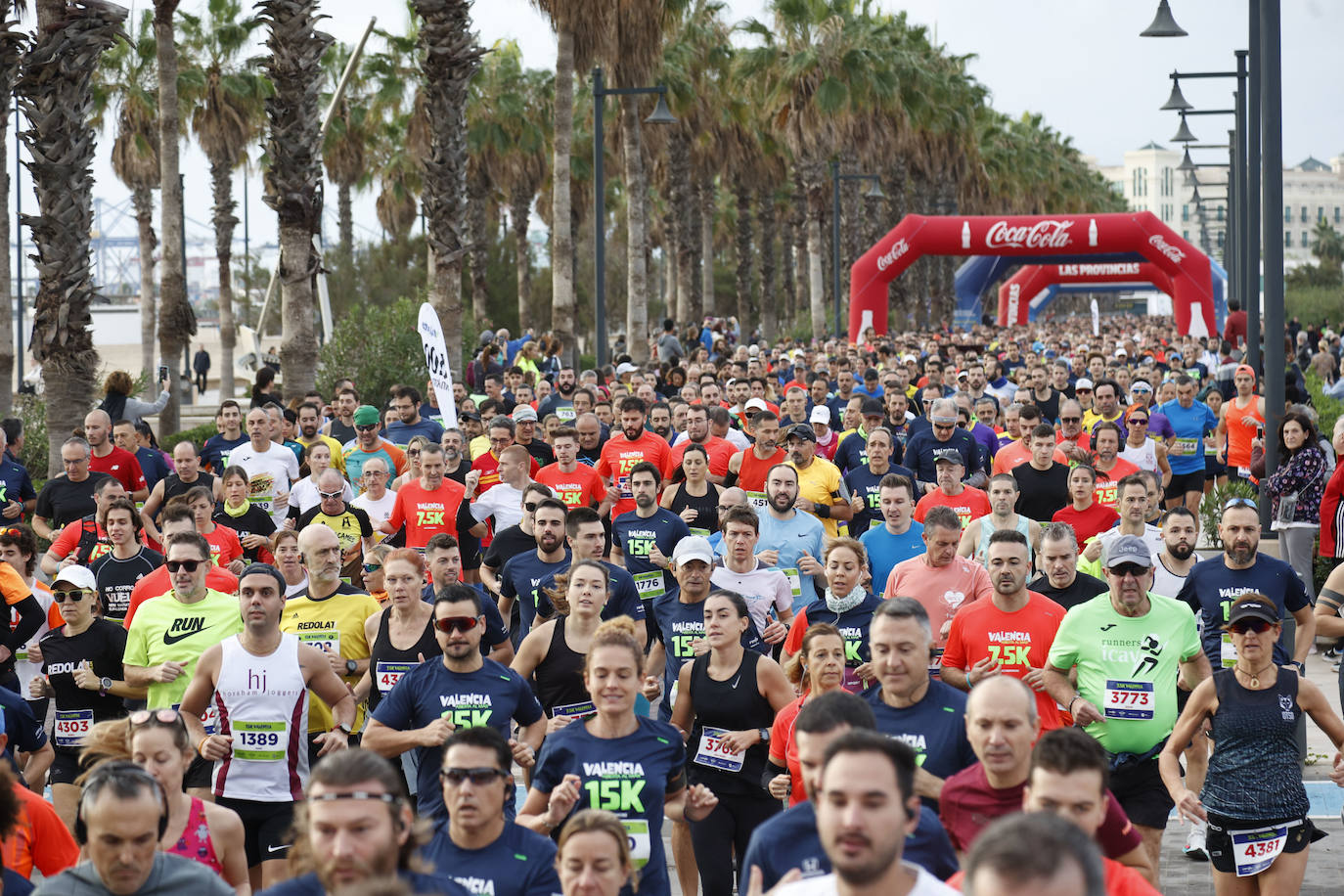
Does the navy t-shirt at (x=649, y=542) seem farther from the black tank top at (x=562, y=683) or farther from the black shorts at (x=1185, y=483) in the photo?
the black shorts at (x=1185, y=483)

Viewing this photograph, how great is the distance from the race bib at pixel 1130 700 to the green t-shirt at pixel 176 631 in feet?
13.1

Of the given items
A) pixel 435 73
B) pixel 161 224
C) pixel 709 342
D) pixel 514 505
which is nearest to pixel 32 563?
pixel 514 505

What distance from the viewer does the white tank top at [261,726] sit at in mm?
6961

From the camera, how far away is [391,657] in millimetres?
7664

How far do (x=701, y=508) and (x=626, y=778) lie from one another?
17.3ft

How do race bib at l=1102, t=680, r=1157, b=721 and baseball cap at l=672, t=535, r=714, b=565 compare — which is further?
baseball cap at l=672, t=535, r=714, b=565

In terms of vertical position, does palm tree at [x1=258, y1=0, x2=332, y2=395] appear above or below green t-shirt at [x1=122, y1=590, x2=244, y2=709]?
above

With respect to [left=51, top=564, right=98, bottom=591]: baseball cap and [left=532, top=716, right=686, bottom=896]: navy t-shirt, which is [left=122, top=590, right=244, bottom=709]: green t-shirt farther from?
[left=532, top=716, right=686, bottom=896]: navy t-shirt

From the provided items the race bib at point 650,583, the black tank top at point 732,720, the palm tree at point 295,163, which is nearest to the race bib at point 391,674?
the black tank top at point 732,720

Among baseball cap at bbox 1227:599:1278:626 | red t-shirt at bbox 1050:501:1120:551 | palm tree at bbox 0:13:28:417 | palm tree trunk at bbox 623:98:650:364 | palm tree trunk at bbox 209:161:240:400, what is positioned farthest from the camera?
palm tree trunk at bbox 209:161:240:400

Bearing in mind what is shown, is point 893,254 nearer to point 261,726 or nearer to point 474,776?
point 261,726

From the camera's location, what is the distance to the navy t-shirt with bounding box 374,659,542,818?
659 centimetres

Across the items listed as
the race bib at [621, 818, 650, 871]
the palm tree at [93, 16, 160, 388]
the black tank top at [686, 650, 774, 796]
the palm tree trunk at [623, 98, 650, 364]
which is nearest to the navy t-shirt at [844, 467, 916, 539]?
the black tank top at [686, 650, 774, 796]

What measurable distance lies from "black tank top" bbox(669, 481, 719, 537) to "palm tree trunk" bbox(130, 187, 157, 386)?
25758 mm
